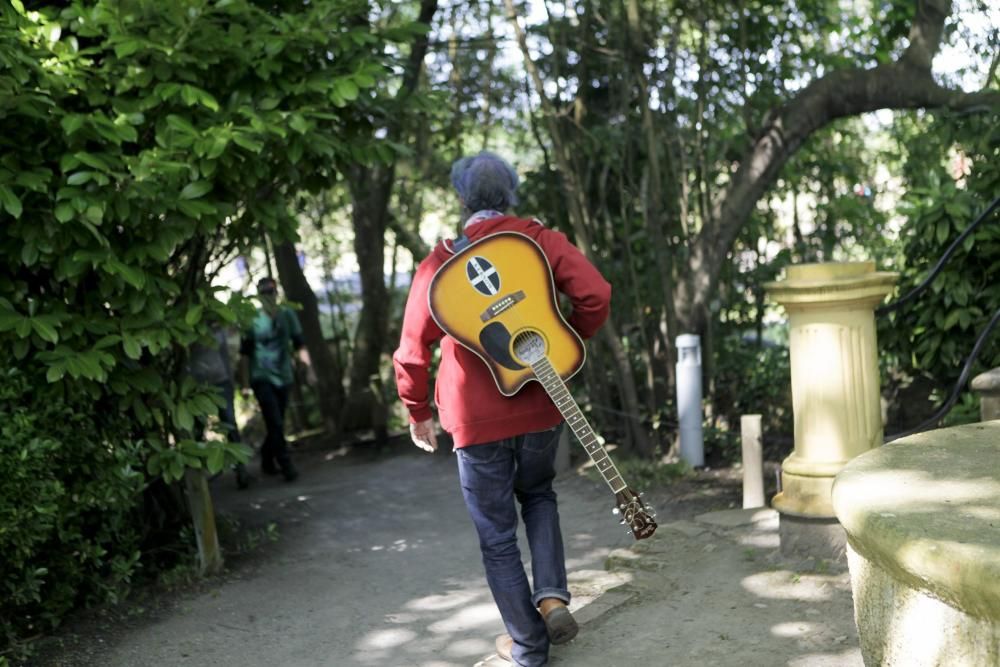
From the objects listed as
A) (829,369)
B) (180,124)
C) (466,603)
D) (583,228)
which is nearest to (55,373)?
(180,124)

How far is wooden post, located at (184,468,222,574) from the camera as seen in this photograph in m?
6.20

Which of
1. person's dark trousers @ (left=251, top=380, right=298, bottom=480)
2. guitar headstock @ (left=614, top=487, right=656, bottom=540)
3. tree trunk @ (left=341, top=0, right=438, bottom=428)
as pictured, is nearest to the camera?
guitar headstock @ (left=614, top=487, right=656, bottom=540)

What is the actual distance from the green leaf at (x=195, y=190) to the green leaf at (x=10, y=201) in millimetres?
804

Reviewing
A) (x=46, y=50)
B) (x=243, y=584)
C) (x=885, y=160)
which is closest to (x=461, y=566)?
(x=243, y=584)

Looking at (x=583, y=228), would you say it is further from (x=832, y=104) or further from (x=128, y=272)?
(x=128, y=272)

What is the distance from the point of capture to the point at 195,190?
17.9ft

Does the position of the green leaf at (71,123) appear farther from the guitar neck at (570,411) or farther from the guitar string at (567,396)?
the guitar neck at (570,411)

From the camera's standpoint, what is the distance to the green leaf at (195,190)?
17.8ft

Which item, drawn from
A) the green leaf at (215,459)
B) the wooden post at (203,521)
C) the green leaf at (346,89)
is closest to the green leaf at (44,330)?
the green leaf at (215,459)

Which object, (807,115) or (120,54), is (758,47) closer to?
(807,115)

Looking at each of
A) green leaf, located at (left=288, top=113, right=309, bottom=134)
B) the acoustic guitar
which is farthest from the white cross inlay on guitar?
green leaf, located at (left=288, top=113, right=309, bottom=134)

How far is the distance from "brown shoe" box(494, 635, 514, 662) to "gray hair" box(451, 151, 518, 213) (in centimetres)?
162

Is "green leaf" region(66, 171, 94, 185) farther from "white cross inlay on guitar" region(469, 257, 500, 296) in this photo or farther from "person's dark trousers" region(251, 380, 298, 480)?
"person's dark trousers" region(251, 380, 298, 480)

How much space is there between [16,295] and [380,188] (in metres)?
6.19
